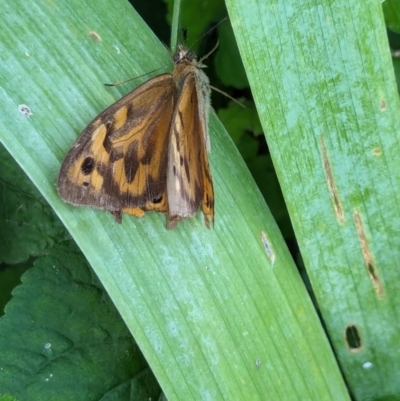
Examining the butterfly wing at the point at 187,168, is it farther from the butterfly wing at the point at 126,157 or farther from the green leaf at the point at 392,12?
the green leaf at the point at 392,12

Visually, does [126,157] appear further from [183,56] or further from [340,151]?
[340,151]

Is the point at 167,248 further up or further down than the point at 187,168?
further down

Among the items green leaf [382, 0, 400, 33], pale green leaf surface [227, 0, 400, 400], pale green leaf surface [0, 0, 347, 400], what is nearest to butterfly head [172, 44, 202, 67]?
pale green leaf surface [0, 0, 347, 400]

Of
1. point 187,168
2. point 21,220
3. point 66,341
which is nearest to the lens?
point 187,168

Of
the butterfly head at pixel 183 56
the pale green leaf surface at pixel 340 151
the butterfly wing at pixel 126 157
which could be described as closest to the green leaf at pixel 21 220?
Answer: the butterfly wing at pixel 126 157

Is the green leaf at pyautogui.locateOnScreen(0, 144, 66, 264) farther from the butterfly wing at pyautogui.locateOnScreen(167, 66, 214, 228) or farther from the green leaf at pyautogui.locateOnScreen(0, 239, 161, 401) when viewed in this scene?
the butterfly wing at pyautogui.locateOnScreen(167, 66, 214, 228)

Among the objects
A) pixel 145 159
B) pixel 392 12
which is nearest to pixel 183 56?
pixel 145 159

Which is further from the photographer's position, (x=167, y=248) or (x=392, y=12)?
(x=392, y=12)
